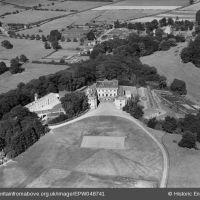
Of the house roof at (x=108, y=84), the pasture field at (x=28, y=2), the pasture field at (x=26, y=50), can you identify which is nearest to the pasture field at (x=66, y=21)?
the pasture field at (x=26, y=50)

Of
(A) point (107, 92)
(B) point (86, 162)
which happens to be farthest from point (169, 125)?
(A) point (107, 92)

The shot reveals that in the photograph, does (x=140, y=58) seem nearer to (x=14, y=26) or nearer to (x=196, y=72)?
(x=196, y=72)

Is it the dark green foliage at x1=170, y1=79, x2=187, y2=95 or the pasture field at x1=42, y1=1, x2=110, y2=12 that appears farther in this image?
the pasture field at x1=42, y1=1, x2=110, y2=12

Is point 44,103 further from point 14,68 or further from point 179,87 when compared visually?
point 14,68

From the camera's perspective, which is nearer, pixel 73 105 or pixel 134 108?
pixel 134 108

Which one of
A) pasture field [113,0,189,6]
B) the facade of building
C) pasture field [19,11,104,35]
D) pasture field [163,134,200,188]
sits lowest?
pasture field [163,134,200,188]

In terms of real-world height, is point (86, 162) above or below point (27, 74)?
below

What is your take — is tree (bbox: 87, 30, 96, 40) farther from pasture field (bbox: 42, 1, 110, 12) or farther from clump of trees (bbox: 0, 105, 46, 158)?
clump of trees (bbox: 0, 105, 46, 158)

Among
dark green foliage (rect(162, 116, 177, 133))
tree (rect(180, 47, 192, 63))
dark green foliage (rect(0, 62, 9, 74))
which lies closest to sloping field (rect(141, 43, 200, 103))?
tree (rect(180, 47, 192, 63))
